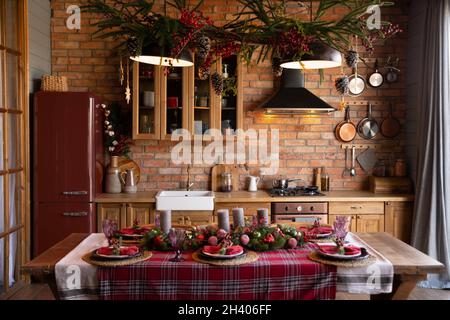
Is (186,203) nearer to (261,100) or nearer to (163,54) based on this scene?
(261,100)

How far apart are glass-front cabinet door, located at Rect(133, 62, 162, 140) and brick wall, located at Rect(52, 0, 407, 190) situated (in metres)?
0.34

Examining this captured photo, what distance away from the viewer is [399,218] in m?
4.95

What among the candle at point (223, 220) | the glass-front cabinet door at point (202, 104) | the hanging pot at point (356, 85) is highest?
the hanging pot at point (356, 85)

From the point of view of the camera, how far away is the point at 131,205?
190 inches

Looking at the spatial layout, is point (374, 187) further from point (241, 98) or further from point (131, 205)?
point (131, 205)

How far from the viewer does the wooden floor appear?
434 cm

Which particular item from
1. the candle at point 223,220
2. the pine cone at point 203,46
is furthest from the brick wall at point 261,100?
the pine cone at point 203,46

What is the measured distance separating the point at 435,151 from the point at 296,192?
140 cm

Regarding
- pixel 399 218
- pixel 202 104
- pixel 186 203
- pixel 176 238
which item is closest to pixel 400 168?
pixel 399 218

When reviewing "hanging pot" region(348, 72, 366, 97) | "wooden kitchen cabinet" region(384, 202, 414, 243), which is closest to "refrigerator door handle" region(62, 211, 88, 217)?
"wooden kitchen cabinet" region(384, 202, 414, 243)

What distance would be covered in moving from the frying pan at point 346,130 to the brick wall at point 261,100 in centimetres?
7

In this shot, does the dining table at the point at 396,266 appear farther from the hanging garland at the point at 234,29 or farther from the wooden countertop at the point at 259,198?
Result: the wooden countertop at the point at 259,198

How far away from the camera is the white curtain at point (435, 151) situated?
455cm
